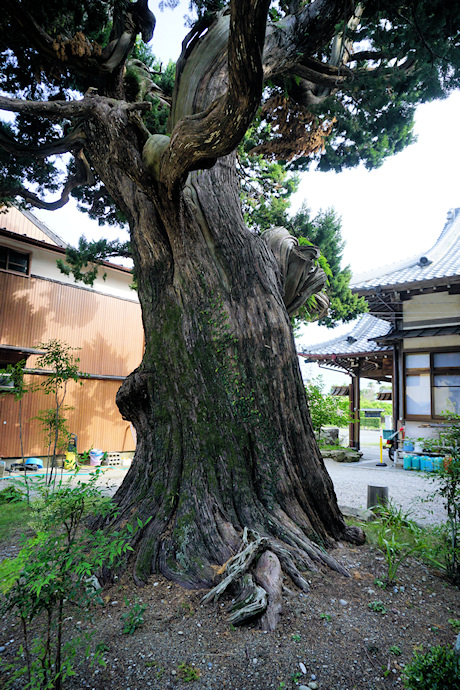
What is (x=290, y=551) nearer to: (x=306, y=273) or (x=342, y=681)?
(x=342, y=681)

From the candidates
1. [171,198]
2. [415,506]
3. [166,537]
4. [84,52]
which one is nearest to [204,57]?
[84,52]

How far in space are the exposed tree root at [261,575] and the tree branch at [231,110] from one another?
269 cm

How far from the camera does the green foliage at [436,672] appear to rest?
4.99ft

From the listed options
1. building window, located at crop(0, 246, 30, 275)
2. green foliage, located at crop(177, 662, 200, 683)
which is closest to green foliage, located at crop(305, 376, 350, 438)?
green foliage, located at crop(177, 662, 200, 683)

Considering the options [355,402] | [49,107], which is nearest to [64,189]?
[49,107]

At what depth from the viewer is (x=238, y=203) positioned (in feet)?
14.7

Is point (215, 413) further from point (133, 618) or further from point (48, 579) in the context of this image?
point (48, 579)

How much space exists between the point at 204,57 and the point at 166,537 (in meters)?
4.55

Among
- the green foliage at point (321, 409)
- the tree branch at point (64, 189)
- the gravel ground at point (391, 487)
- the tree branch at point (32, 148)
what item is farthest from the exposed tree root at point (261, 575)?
the green foliage at point (321, 409)

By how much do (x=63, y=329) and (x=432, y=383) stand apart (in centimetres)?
1014

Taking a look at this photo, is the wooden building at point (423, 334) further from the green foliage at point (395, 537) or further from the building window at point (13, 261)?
the building window at point (13, 261)

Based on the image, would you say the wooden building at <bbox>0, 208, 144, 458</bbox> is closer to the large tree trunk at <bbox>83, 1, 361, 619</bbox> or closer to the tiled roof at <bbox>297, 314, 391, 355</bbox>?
the tiled roof at <bbox>297, 314, 391, 355</bbox>

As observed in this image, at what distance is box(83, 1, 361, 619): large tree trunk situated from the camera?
2986 mm

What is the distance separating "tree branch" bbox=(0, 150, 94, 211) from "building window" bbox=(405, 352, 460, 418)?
8890 millimetres
